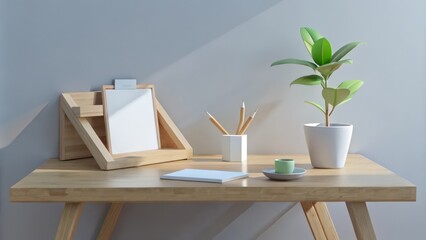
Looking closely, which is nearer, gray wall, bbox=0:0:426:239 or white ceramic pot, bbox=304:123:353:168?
white ceramic pot, bbox=304:123:353:168

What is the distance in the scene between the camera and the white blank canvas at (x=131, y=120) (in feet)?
7.10

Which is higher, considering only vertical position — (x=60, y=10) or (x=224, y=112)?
(x=60, y=10)

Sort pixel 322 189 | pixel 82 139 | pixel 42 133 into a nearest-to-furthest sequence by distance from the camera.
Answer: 1. pixel 322 189
2. pixel 82 139
3. pixel 42 133

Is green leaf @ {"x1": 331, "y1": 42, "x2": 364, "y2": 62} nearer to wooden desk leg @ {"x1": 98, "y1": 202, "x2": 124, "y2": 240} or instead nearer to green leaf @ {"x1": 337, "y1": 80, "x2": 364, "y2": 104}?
green leaf @ {"x1": 337, "y1": 80, "x2": 364, "y2": 104}

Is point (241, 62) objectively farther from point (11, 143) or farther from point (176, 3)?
point (11, 143)

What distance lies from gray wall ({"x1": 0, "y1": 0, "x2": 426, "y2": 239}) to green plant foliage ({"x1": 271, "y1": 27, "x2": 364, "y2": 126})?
0.51ft

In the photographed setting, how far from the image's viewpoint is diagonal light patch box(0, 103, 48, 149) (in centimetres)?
228

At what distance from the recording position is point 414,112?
2.35 meters

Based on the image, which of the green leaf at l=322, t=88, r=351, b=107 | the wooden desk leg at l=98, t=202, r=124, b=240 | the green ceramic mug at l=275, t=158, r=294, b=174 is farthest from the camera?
the wooden desk leg at l=98, t=202, r=124, b=240

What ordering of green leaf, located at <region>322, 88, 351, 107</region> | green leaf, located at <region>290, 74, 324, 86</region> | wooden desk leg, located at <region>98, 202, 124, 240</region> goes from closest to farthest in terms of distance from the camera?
green leaf, located at <region>322, 88, 351, 107</region> < green leaf, located at <region>290, 74, 324, 86</region> < wooden desk leg, located at <region>98, 202, 124, 240</region>

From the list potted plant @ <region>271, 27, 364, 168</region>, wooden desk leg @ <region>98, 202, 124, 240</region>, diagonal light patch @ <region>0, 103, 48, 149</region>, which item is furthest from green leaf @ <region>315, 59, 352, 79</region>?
diagonal light patch @ <region>0, 103, 48, 149</region>

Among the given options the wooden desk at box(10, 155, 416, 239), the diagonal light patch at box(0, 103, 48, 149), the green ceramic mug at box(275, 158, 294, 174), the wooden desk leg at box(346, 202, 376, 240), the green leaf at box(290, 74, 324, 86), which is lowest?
the wooden desk leg at box(346, 202, 376, 240)

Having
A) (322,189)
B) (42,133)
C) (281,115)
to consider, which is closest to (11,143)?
(42,133)

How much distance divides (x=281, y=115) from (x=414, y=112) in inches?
19.6
